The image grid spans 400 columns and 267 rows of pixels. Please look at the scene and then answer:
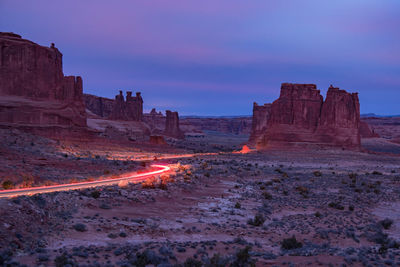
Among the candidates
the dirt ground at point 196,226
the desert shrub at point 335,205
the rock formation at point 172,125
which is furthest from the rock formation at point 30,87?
the rock formation at point 172,125

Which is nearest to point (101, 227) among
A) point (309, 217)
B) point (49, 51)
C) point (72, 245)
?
point (72, 245)

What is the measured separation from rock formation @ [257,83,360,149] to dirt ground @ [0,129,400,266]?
3571cm

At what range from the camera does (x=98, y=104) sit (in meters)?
112

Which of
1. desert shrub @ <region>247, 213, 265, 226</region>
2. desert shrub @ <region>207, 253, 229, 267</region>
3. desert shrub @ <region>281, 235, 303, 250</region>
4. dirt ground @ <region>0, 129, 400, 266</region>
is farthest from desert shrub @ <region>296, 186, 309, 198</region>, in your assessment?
desert shrub @ <region>207, 253, 229, 267</region>

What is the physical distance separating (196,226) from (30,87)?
34.2 m

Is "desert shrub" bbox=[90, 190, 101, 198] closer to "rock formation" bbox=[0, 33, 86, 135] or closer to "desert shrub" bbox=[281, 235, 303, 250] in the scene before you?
"desert shrub" bbox=[281, 235, 303, 250]

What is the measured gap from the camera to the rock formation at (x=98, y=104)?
360 feet

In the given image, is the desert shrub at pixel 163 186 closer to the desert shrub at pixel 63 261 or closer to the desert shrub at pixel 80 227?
the desert shrub at pixel 80 227

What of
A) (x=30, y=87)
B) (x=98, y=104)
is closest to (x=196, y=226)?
(x=30, y=87)

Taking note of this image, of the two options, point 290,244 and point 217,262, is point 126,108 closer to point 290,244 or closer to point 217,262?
point 290,244

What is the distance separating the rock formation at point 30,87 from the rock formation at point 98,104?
6845cm

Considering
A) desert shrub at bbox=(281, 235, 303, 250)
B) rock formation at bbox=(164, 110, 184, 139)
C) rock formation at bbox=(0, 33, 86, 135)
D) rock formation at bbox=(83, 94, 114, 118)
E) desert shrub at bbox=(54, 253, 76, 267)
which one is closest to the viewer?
desert shrub at bbox=(54, 253, 76, 267)

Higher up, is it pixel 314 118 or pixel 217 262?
pixel 314 118

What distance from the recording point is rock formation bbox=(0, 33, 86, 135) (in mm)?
37062
